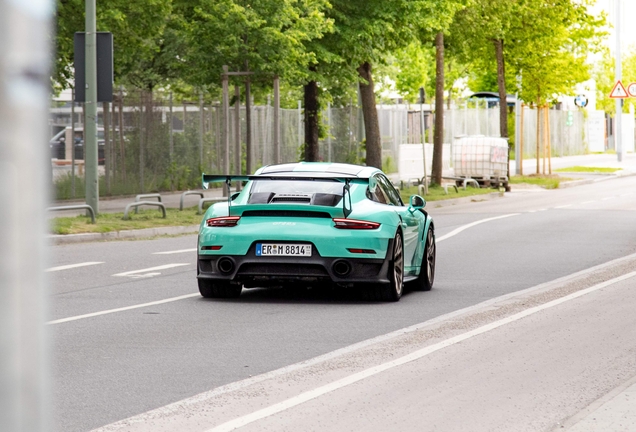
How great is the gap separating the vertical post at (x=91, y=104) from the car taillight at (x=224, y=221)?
11.2 meters

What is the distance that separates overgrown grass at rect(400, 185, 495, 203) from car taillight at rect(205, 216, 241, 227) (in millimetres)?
20413

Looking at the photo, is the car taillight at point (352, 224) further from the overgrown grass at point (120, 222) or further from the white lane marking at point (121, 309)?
the overgrown grass at point (120, 222)

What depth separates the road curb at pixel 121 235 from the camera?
19.6m

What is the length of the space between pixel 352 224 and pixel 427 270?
2.08 metres

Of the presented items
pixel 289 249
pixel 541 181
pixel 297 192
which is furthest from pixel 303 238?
pixel 541 181

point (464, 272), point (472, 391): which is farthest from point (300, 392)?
point (464, 272)

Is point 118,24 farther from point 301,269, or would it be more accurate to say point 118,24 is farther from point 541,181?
point 541,181

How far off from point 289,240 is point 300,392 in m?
4.66

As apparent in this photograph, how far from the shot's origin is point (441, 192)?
35562 millimetres

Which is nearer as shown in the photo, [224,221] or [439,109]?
[224,221]

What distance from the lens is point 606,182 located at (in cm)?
4878

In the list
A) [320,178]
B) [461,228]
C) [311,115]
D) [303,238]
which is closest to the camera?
[303,238]

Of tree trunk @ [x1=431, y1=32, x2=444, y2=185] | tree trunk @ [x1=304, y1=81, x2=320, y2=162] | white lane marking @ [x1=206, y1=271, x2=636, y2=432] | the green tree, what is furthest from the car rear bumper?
tree trunk @ [x1=431, y1=32, x2=444, y2=185]

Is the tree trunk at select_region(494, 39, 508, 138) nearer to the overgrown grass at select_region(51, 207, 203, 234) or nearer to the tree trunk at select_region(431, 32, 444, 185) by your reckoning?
the tree trunk at select_region(431, 32, 444, 185)
